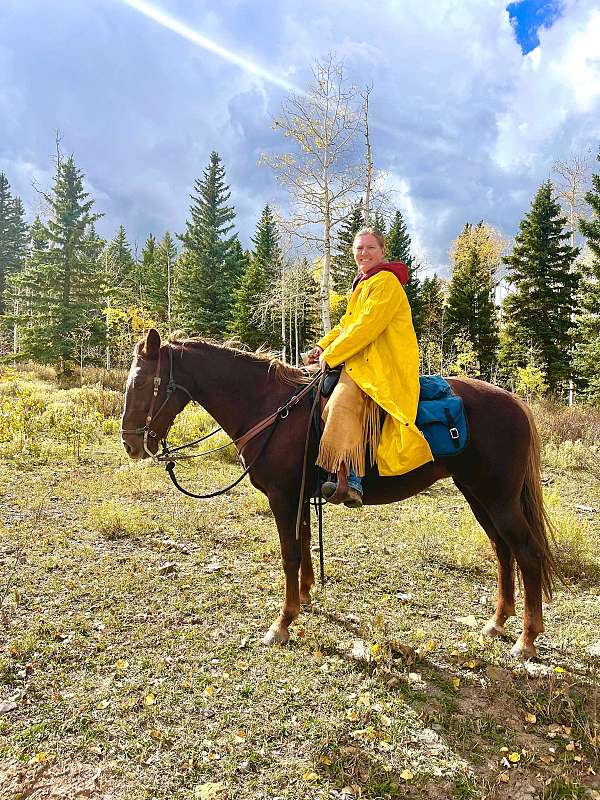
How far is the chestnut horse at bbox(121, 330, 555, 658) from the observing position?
11.7 feet

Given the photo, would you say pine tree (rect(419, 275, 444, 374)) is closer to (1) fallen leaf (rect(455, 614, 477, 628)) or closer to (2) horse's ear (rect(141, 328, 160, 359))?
(1) fallen leaf (rect(455, 614, 477, 628))

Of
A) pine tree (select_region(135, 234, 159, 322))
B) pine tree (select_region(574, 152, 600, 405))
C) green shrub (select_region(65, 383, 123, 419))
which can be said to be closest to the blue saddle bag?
green shrub (select_region(65, 383, 123, 419))

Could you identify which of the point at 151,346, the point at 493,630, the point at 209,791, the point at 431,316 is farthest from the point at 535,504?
the point at 431,316

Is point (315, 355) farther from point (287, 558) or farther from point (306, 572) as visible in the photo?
point (306, 572)

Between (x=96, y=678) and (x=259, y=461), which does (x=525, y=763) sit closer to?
(x=259, y=461)

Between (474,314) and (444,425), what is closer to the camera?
(444,425)

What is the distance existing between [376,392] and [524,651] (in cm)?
245

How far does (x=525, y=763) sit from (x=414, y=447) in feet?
6.49

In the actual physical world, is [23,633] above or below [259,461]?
below

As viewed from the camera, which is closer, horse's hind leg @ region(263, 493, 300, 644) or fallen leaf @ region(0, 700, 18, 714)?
fallen leaf @ region(0, 700, 18, 714)

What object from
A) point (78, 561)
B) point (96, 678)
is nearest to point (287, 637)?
point (96, 678)

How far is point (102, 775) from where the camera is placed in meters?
2.49

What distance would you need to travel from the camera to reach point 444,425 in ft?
11.1

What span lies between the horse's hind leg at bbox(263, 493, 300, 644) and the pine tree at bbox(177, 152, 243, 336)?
2832 centimetres
